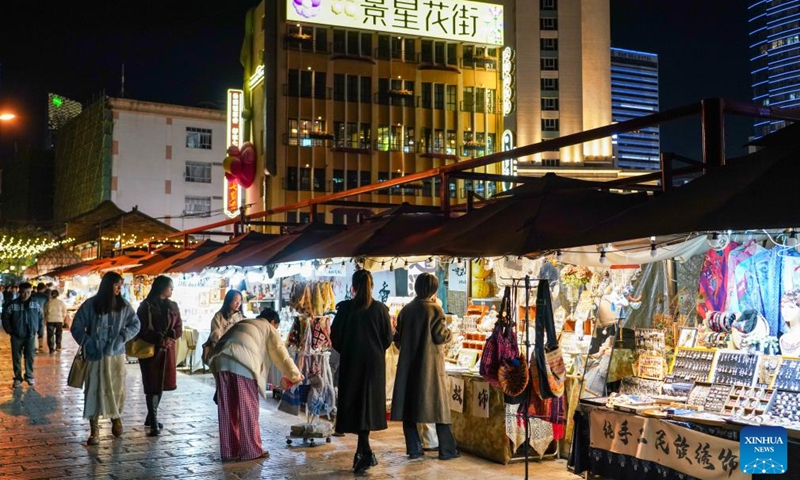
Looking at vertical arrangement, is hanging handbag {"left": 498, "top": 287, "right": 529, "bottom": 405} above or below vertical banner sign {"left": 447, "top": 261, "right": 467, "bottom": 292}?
below

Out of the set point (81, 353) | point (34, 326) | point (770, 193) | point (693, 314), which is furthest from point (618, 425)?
point (34, 326)

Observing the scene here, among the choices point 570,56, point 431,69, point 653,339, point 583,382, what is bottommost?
point 583,382

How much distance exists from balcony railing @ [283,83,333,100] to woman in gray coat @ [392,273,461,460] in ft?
120

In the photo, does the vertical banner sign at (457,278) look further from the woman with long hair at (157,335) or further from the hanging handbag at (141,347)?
the hanging handbag at (141,347)

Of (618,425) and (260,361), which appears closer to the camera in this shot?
(618,425)

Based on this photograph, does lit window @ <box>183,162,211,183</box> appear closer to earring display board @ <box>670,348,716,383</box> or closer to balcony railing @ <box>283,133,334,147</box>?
balcony railing @ <box>283,133,334,147</box>

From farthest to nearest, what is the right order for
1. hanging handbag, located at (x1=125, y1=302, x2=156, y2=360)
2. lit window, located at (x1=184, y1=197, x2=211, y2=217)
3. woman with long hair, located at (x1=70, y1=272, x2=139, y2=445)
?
lit window, located at (x1=184, y1=197, x2=211, y2=217) → hanging handbag, located at (x1=125, y1=302, x2=156, y2=360) → woman with long hair, located at (x1=70, y1=272, x2=139, y2=445)

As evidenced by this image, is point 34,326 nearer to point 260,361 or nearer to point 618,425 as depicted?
point 260,361

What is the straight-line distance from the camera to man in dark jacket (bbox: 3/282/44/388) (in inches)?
585

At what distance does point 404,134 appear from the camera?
1834 inches

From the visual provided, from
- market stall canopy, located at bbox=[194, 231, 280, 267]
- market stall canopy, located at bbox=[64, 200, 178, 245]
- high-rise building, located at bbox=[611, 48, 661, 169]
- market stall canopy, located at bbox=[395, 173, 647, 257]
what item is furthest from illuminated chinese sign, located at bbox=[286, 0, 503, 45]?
high-rise building, located at bbox=[611, 48, 661, 169]

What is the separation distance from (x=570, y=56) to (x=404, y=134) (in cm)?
A: 2070

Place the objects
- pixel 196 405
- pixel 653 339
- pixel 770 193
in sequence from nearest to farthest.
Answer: pixel 770 193, pixel 653 339, pixel 196 405

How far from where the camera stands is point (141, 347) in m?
9.76
